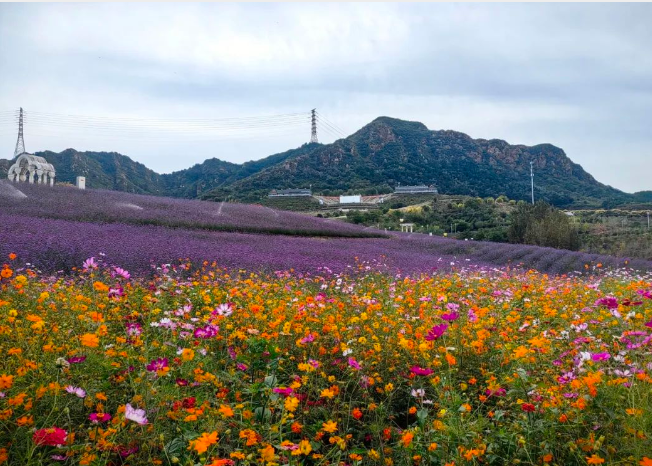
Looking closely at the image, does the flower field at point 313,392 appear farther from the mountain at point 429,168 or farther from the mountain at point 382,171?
the mountain at point 429,168

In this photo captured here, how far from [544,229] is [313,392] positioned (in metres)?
16.9

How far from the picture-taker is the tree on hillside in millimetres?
17047

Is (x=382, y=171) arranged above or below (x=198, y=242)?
above

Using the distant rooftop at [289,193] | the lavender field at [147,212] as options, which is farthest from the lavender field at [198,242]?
the distant rooftop at [289,193]

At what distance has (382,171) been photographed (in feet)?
197

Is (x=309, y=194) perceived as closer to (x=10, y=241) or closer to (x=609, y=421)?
(x=10, y=241)

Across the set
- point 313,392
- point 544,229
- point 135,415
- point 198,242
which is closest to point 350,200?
point 544,229

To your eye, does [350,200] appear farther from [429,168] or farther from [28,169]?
[429,168]

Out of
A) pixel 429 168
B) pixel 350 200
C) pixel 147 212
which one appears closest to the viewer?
pixel 147 212

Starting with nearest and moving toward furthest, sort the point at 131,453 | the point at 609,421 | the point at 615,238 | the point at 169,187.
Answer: the point at 131,453 < the point at 609,421 < the point at 615,238 < the point at 169,187

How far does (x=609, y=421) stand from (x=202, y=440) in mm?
1511

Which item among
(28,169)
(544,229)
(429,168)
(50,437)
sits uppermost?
(429,168)

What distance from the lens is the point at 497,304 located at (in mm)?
4328

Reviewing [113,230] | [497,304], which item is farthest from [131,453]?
[113,230]
